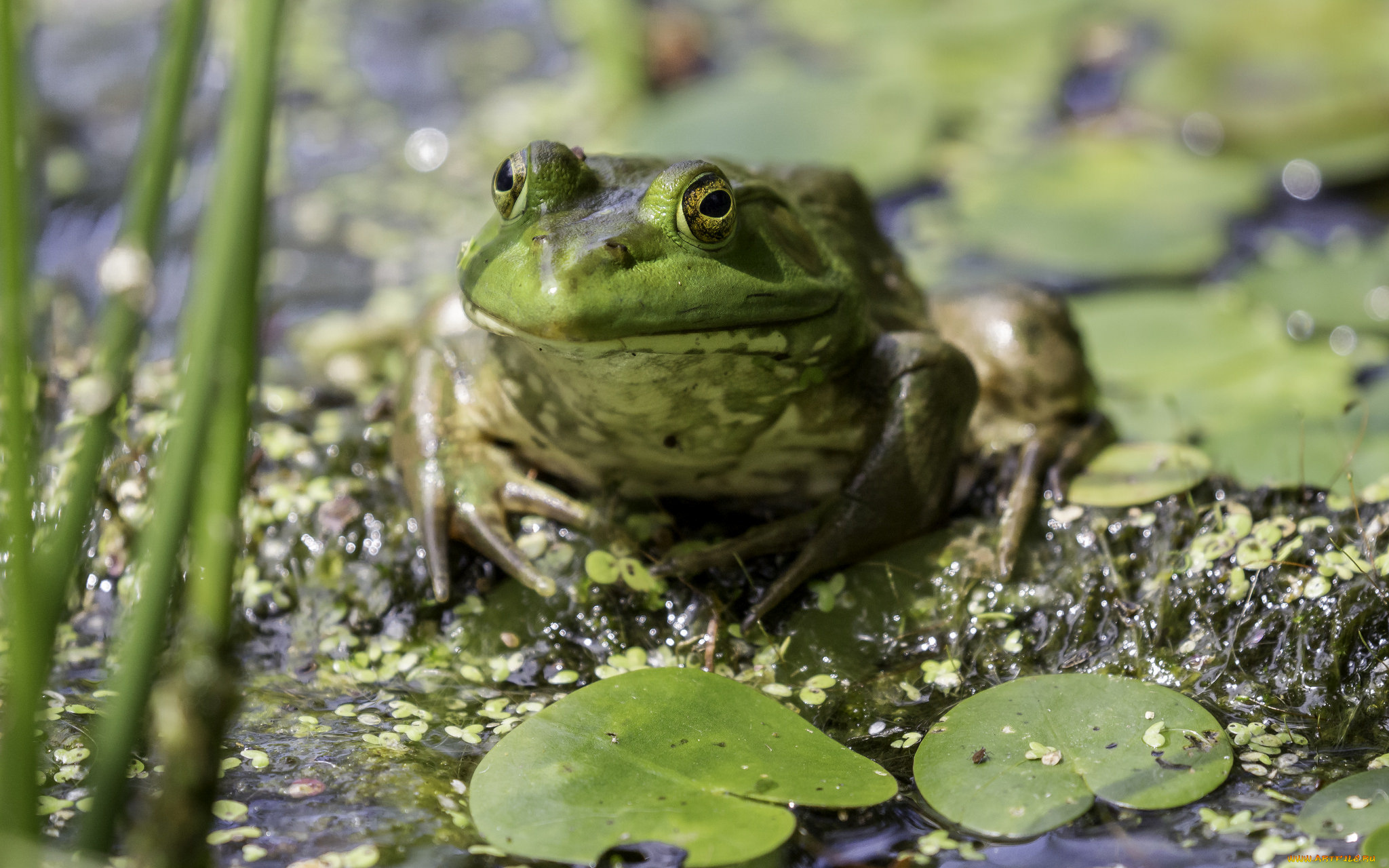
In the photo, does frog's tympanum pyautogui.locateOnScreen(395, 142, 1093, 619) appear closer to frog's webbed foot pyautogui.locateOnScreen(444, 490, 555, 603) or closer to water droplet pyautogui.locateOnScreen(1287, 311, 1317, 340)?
frog's webbed foot pyautogui.locateOnScreen(444, 490, 555, 603)

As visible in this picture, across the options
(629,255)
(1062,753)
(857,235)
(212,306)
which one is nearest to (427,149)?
(857,235)

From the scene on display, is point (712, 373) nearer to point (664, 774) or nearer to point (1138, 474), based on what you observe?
point (664, 774)

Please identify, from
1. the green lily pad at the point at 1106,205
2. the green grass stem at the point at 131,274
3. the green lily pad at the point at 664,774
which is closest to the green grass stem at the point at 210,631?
the green grass stem at the point at 131,274

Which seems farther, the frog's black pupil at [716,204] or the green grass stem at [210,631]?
the frog's black pupil at [716,204]

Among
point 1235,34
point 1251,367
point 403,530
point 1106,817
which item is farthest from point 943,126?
point 1106,817

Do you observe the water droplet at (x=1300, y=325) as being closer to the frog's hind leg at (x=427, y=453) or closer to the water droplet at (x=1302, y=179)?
the water droplet at (x=1302, y=179)

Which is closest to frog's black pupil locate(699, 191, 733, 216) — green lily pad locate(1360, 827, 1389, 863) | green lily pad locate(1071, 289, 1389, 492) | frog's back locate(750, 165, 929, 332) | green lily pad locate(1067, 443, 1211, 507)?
frog's back locate(750, 165, 929, 332)

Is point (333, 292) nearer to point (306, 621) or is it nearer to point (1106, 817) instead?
point (306, 621)
